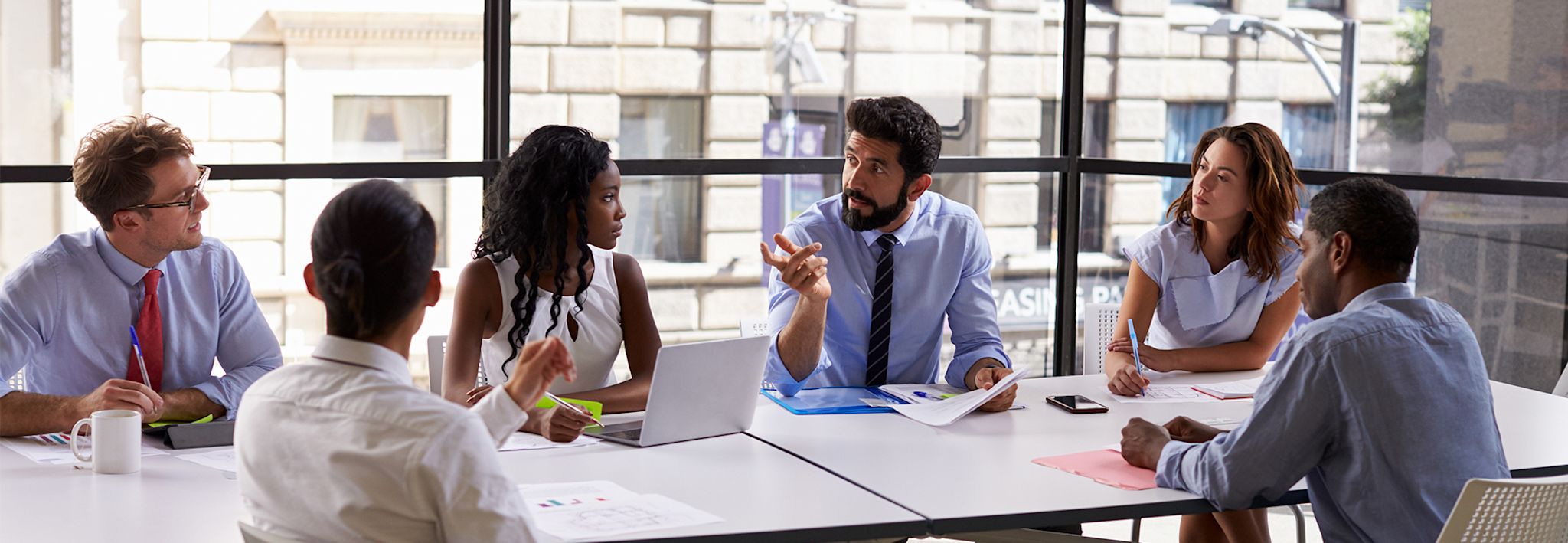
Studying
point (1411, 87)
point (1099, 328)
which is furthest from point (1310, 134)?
point (1099, 328)

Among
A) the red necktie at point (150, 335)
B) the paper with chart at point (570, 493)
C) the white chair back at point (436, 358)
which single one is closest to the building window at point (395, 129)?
the white chair back at point (436, 358)

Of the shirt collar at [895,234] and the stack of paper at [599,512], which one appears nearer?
the stack of paper at [599,512]

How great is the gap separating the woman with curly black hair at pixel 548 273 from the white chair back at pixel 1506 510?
1.57 meters

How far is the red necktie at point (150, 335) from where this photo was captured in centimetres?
281

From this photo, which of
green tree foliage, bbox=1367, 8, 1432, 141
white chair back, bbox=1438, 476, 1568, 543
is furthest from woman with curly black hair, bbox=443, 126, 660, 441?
green tree foliage, bbox=1367, 8, 1432, 141

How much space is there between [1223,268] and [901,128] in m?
0.95

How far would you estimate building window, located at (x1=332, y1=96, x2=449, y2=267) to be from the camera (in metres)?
4.70

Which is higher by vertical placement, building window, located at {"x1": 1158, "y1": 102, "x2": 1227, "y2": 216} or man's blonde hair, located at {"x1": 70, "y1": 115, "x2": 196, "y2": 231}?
building window, located at {"x1": 1158, "y1": 102, "x2": 1227, "y2": 216}

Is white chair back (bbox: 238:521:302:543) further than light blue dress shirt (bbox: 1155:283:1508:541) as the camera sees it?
No

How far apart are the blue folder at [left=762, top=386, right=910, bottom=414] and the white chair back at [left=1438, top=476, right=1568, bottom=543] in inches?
47.7

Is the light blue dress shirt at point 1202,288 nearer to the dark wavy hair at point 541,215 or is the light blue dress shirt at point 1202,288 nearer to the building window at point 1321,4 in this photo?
the dark wavy hair at point 541,215

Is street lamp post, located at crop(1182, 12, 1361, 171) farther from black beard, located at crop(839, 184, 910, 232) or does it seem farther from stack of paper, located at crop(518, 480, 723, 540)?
stack of paper, located at crop(518, 480, 723, 540)

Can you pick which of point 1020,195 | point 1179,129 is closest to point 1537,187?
point 1179,129

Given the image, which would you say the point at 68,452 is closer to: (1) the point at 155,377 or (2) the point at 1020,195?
(1) the point at 155,377
